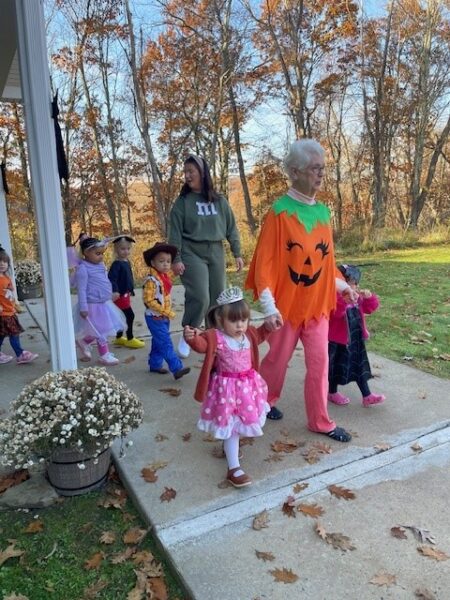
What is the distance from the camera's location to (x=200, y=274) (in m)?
4.41

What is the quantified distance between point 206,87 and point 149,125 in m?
2.49

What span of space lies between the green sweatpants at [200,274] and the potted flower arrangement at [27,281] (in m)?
4.45

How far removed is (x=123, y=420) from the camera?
2693 millimetres

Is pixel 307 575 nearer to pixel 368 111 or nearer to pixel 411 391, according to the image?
pixel 411 391

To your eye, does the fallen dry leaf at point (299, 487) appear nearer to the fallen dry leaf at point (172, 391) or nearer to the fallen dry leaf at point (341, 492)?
the fallen dry leaf at point (341, 492)

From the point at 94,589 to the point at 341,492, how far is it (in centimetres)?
132

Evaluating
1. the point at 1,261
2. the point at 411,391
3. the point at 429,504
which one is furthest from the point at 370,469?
the point at 1,261

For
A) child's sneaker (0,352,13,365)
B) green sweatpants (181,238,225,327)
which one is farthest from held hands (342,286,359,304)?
child's sneaker (0,352,13,365)

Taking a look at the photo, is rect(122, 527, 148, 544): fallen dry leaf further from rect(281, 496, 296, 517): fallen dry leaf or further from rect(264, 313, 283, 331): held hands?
rect(264, 313, 283, 331): held hands

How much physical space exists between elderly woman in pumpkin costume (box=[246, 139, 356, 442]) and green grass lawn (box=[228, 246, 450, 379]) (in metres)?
1.85

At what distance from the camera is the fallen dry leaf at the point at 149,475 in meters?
2.75

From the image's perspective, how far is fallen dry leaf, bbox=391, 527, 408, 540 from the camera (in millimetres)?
2264

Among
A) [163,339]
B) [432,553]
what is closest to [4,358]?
[163,339]

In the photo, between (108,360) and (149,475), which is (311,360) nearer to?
(149,475)
